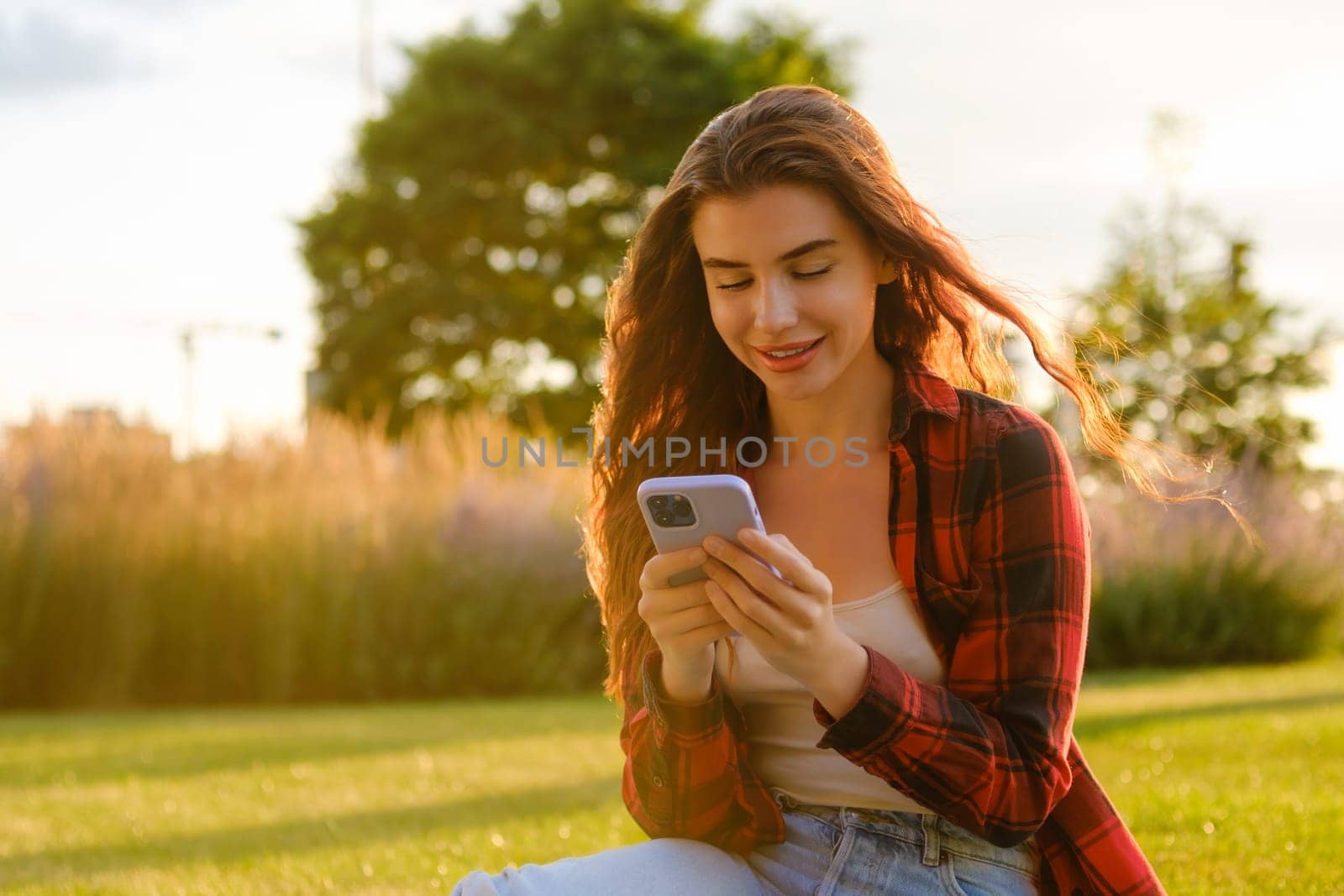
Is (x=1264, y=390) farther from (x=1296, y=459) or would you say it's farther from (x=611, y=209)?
(x=611, y=209)

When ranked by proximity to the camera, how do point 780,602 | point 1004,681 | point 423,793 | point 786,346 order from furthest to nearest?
point 423,793, point 786,346, point 1004,681, point 780,602

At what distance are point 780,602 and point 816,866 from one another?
50 centimetres

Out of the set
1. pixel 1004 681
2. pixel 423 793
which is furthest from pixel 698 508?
pixel 423 793

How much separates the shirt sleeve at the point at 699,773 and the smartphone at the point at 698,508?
29 centimetres

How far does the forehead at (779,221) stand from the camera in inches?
78.0

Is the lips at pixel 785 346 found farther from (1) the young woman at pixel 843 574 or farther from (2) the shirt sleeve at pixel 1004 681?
(2) the shirt sleeve at pixel 1004 681

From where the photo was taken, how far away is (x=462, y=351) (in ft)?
70.3

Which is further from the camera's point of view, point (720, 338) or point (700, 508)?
point (720, 338)

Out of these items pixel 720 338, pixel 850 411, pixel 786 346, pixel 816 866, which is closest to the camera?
pixel 816 866

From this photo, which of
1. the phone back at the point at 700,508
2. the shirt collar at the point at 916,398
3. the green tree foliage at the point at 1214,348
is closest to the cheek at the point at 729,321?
the shirt collar at the point at 916,398

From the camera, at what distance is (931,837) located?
183 cm

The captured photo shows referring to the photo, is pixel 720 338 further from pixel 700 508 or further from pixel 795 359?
pixel 700 508

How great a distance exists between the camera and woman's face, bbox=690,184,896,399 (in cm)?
199

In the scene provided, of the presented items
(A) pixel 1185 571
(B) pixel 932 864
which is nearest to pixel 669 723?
(B) pixel 932 864
